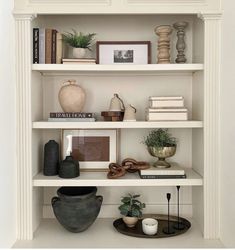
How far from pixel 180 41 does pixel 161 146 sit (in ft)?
2.28

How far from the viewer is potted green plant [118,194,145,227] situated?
2.18 metres

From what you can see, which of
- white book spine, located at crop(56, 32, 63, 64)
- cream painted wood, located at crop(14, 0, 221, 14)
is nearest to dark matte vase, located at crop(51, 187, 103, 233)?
white book spine, located at crop(56, 32, 63, 64)

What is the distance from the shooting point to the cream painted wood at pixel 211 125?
80.0 inches

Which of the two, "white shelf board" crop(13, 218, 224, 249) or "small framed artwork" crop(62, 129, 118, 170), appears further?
"small framed artwork" crop(62, 129, 118, 170)

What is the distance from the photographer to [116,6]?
2039 mm

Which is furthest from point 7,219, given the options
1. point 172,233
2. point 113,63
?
point 113,63

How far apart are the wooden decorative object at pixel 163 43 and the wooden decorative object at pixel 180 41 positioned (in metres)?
0.09

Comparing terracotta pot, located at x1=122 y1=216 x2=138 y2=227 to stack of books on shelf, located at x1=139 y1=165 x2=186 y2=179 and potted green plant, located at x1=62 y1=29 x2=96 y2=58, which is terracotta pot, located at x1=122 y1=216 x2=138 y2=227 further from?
potted green plant, located at x1=62 y1=29 x2=96 y2=58

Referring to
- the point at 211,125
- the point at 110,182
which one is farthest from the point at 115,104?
the point at 211,125

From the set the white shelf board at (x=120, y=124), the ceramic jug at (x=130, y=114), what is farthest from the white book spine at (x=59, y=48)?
the ceramic jug at (x=130, y=114)

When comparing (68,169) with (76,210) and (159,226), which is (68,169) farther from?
(159,226)

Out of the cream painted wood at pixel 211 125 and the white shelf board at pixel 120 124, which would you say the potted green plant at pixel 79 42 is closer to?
the white shelf board at pixel 120 124

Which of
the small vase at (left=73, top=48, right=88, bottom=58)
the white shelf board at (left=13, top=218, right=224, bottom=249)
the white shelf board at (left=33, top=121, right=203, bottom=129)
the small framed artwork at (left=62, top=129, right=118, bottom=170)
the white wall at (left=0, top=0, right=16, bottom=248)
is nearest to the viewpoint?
the white wall at (left=0, top=0, right=16, bottom=248)

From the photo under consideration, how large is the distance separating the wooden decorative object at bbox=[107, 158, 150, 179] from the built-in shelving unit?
0.05 meters
